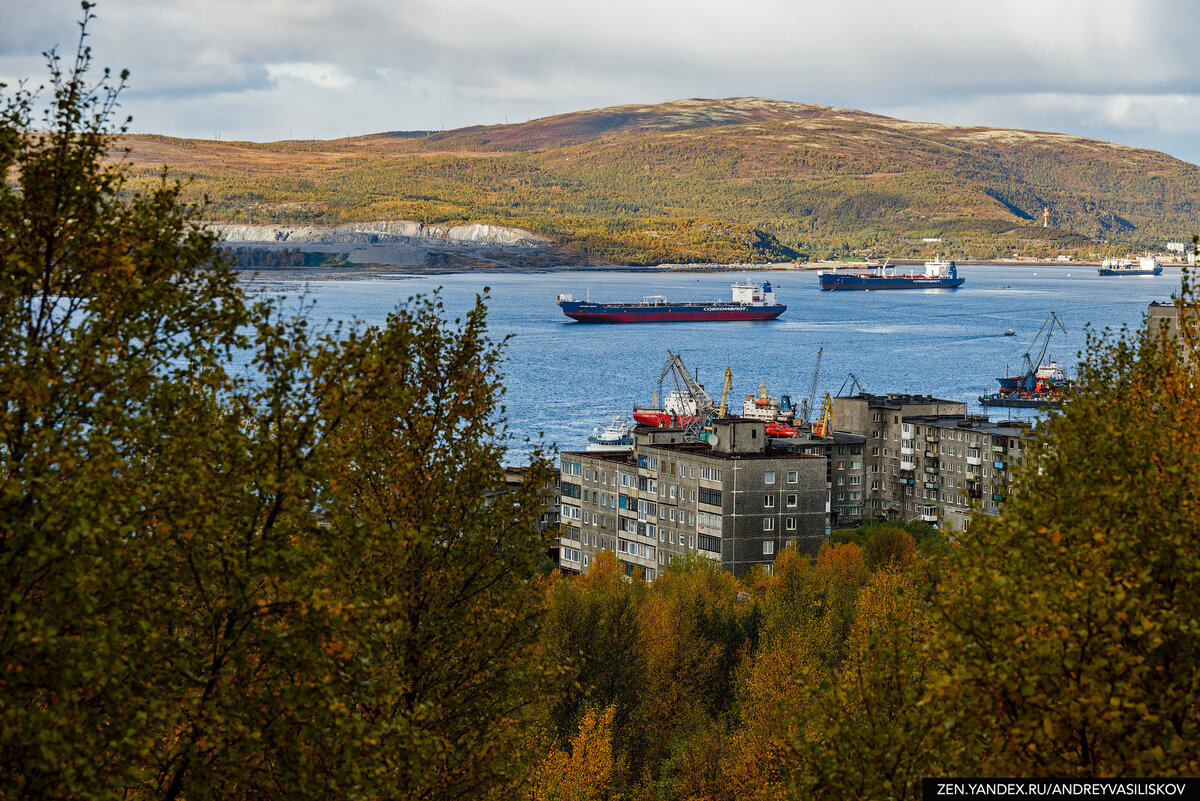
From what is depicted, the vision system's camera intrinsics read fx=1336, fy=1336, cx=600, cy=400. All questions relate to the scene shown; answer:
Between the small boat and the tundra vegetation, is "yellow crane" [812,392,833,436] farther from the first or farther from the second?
the tundra vegetation

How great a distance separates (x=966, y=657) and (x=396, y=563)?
16.3ft

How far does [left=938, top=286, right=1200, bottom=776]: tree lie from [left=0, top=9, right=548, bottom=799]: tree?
4.12 meters

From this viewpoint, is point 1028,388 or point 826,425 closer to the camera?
point 826,425

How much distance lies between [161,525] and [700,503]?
45.3 metres

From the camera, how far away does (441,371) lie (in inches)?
532

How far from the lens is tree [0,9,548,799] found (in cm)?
783

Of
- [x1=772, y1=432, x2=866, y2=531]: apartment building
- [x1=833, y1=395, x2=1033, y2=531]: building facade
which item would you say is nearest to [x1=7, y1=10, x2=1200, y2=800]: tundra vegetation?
[x1=772, y1=432, x2=866, y2=531]: apartment building

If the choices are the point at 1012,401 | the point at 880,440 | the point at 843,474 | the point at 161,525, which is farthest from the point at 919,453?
the point at 161,525

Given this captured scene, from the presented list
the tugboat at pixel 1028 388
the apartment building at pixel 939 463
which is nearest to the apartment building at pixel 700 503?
the apartment building at pixel 939 463

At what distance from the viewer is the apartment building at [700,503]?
2057 inches

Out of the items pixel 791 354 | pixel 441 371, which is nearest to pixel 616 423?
pixel 791 354

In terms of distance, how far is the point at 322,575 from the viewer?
935 centimetres

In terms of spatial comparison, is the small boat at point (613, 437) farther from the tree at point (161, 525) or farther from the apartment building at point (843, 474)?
the tree at point (161, 525)

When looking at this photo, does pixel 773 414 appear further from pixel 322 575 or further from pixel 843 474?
pixel 322 575
